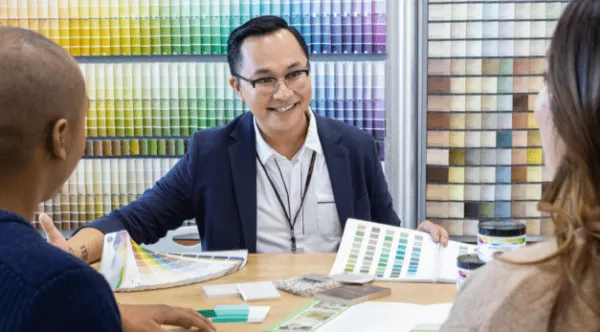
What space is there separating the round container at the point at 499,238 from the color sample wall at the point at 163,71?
168 centimetres

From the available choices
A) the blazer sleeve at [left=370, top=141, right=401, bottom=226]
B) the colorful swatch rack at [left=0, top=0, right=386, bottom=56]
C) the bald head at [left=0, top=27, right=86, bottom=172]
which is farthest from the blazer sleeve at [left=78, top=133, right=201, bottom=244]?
the bald head at [left=0, top=27, right=86, bottom=172]

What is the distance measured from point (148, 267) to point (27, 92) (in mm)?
972

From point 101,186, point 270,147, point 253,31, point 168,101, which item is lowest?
point 101,186

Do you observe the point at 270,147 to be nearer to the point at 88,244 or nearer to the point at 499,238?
the point at 88,244

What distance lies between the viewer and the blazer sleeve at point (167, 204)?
2.38 meters

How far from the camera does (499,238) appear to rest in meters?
1.54

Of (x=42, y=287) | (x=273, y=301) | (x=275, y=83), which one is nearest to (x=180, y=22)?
(x=275, y=83)

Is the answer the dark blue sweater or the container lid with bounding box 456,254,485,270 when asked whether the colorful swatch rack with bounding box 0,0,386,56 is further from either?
the dark blue sweater

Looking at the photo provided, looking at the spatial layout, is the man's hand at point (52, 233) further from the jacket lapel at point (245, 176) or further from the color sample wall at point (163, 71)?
the color sample wall at point (163, 71)

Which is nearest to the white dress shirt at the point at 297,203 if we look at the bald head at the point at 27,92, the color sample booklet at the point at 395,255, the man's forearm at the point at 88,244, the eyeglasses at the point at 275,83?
the eyeglasses at the point at 275,83

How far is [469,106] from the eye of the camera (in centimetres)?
304

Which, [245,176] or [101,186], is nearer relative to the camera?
[245,176]

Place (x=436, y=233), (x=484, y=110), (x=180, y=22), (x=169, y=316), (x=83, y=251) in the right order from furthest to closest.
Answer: (x=180, y=22) < (x=484, y=110) < (x=436, y=233) < (x=83, y=251) < (x=169, y=316)

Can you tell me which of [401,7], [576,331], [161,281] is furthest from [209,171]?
[576,331]
